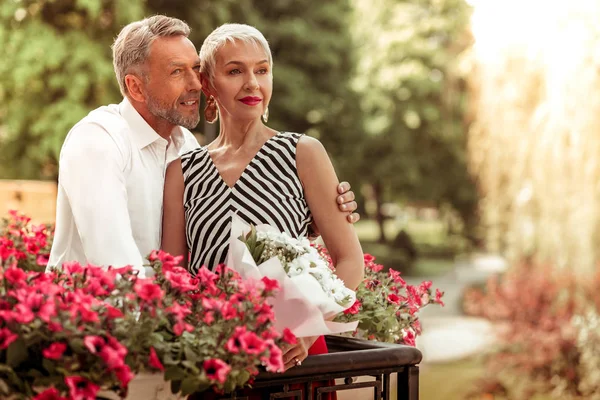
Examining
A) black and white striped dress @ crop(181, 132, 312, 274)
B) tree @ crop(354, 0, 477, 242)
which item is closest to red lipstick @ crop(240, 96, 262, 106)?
black and white striped dress @ crop(181, 132, 312, 274)

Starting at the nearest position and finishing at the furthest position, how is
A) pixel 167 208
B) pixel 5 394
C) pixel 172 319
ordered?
1. pixel 5 394
2. pixel 172 319
3. pixel 167 208

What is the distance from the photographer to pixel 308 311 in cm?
230

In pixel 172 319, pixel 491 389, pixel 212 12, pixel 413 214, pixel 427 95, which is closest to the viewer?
pixel 172 319

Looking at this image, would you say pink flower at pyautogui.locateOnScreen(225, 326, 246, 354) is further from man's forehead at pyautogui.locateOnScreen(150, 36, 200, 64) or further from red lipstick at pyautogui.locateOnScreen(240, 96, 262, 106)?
man's forehead at pyautogui.locateOnScreen(150, 36, 200, 64)

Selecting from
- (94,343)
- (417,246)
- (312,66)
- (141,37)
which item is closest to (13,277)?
(94,343)

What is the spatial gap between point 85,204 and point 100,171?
122mm

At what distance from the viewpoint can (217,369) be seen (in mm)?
2004

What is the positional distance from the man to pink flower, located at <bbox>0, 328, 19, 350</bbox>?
705mm

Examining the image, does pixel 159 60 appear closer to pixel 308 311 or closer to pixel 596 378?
pixel 308 311

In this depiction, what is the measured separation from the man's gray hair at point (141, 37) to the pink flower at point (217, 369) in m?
1.40

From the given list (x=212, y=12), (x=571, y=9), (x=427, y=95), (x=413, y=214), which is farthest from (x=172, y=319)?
(x=413, y=214)

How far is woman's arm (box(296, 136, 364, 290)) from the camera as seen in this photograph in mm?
2809

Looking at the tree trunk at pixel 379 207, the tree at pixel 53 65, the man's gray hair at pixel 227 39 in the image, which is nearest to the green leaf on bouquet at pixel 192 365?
the man's gray hair at pixel 227 39

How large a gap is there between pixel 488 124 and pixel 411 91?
13.1 m
